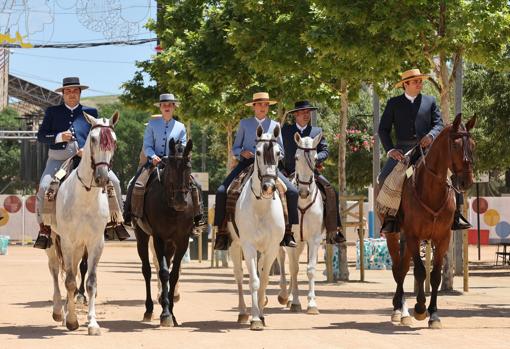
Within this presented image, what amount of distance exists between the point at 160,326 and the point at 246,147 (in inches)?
123

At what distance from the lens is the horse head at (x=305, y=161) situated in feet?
61.9

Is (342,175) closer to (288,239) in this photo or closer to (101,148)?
(288,239)

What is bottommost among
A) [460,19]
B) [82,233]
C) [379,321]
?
[379,321]

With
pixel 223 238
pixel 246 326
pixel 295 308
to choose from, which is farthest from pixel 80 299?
pixel 246 326

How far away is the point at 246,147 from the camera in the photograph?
17.0 meters

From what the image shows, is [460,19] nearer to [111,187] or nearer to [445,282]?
[445,282]

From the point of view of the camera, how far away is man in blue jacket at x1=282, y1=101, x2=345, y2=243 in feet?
64.2

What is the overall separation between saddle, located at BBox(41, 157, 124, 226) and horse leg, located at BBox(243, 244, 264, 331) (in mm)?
1977

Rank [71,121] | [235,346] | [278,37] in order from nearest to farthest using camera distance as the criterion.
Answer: [235,346] → [71,121] → [278,37]

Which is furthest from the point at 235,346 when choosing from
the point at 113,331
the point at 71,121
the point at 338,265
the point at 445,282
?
the point at 338,265

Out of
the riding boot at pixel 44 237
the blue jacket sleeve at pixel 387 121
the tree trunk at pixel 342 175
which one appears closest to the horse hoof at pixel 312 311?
the blue jacket sleeve at pixel 387 121

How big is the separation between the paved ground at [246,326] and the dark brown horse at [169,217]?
1.80 feet

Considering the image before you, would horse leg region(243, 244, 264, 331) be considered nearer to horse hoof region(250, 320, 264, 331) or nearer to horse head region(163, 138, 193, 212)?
horse hoof region(250, 320, 264, 331)

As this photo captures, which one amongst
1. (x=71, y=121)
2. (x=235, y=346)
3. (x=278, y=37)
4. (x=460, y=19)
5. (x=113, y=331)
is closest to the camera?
(x=235, y=346)
